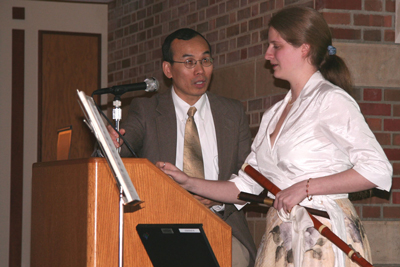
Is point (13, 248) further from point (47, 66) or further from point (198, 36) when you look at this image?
point (198, 36)

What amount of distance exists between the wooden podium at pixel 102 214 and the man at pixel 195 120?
96 centimetres

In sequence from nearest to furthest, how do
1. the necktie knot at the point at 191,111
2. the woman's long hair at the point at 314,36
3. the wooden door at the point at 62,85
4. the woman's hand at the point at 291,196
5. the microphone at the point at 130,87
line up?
the woman's hand at the point at 291,196 < the woman's long hair at the point at 314,36 < the microphone at the point at 130,87 < the necktie knot at the point at 191,111 < the wooden door at the point at 62,85

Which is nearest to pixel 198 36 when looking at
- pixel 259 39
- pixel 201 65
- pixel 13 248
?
pixel 201 65

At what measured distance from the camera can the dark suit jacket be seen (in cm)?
321

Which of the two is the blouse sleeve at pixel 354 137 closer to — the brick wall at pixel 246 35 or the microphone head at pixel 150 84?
the microphone head at pixel 150 84

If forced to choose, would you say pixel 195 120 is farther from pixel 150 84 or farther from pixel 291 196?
pixel 291 196

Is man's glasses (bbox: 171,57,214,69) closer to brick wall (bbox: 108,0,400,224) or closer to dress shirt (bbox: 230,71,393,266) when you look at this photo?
brick wall (bbox: 108,0,400,224)

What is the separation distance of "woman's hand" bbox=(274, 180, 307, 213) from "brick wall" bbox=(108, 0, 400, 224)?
1.32m

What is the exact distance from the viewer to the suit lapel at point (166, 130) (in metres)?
3.21

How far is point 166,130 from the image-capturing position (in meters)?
3.25

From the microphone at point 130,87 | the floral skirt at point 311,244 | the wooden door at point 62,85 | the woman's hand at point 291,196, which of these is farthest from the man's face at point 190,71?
the wooden door at point 62,85

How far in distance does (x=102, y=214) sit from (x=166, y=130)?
1.33 m

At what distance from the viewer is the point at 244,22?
3.96 meters

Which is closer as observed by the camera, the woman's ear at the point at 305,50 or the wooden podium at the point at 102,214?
the wooden podium at the point at 102,214
